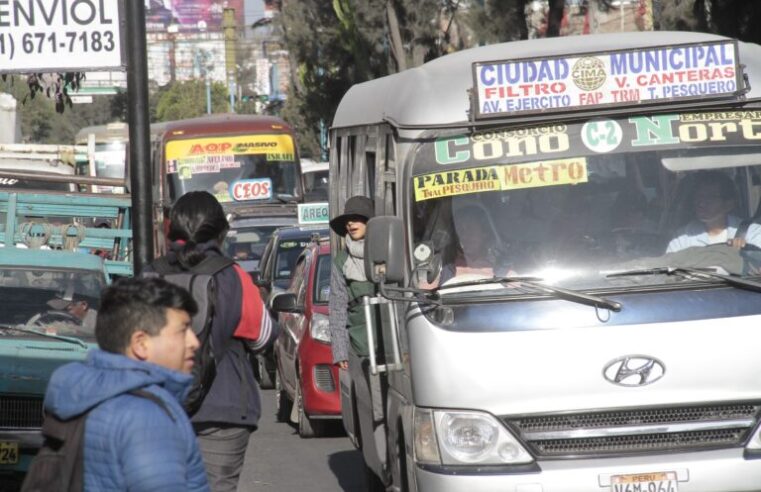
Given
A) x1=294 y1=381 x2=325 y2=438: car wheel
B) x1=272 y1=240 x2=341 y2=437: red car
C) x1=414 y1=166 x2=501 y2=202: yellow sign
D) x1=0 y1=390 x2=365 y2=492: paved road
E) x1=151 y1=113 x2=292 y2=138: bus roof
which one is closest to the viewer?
x1=414 y1=166 x2=501 y2=202: yellow sign

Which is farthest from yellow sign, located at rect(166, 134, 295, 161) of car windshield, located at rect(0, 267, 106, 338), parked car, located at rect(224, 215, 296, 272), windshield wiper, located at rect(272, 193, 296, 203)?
car windshield, located at rect(0, 267, 106, 338)

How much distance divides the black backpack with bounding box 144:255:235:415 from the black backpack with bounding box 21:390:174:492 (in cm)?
177

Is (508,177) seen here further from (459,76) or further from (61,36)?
(61,36)

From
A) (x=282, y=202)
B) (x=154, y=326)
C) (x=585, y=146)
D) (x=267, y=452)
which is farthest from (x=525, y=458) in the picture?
(x=282, y=202)

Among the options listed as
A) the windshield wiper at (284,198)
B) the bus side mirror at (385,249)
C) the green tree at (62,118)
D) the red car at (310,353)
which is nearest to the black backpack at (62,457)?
the bus side mirror at (385,249)

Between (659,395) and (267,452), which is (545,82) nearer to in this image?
(659,395)

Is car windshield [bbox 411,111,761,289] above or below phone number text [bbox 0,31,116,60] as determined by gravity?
below

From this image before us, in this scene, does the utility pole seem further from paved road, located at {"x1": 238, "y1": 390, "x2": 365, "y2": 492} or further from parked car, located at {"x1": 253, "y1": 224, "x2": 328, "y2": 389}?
paved road, located at {"x1": 238, "y1": 390, "x2": 365, "y2": 492}

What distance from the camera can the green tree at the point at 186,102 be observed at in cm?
8806

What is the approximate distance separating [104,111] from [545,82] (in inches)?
3640

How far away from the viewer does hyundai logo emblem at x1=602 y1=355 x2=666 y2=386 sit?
6.07 m

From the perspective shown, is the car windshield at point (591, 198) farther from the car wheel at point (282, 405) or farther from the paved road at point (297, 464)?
the car wheel at point (282, 405)

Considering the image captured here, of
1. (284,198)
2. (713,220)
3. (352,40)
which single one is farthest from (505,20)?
(713,220)

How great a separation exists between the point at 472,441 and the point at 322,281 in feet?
20.2
